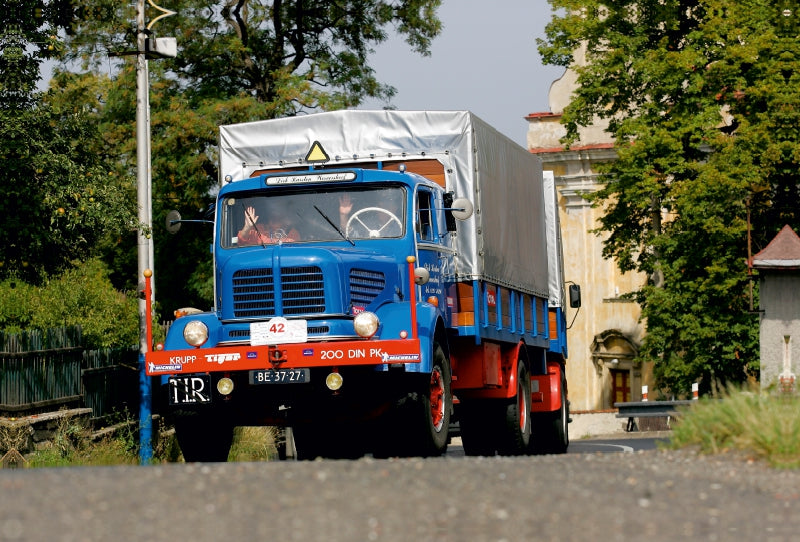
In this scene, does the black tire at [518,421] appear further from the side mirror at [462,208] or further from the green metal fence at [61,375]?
the green metal fence at [61,375]

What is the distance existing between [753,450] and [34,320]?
17730 mm

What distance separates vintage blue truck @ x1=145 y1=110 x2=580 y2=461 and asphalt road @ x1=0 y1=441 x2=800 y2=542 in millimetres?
4296

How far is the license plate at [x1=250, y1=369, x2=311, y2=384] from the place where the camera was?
14.3m

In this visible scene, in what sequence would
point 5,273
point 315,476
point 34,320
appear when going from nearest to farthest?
1. point 315,476
2. point 5,273
3. point 34,320

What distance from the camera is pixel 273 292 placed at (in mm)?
14930

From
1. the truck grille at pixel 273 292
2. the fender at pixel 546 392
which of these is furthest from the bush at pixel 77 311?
the truck grille at pixel 273 292

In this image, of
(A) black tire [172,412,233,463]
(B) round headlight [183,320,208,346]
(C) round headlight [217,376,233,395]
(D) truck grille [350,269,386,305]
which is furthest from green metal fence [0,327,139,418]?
(D) truck grille [350,269,386,305]

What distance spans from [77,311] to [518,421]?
10236 millimetres

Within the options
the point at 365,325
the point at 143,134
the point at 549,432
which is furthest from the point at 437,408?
the point at 143,134

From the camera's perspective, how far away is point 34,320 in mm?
26422

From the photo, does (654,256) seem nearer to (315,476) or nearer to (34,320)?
(34,320)

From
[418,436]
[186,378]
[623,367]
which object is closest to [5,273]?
[186,378]

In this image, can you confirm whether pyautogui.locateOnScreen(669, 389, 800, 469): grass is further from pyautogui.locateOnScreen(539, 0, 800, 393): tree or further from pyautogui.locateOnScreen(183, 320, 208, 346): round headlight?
pyautogui.locateOnScreen(539, 0, 800, 393): tree

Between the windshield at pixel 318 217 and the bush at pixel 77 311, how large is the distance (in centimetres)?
960
